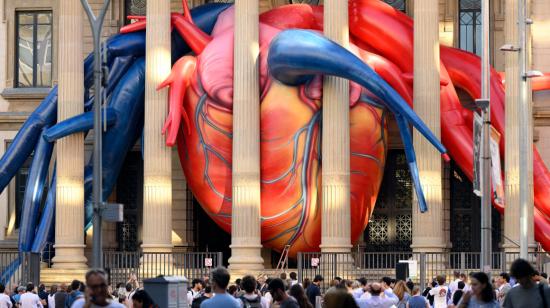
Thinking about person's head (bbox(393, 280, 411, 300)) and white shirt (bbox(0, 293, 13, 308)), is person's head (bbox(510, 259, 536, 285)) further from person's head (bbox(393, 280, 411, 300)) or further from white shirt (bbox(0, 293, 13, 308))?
white shirt (bbox(0, 293, 13, 308))

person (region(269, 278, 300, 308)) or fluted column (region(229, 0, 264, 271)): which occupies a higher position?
fluted column (region(229, 0, 264, 271))

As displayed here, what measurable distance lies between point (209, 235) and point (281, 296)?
35808 millimetres

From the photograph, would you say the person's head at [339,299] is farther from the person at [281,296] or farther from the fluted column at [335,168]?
the fluted column at [335,168]

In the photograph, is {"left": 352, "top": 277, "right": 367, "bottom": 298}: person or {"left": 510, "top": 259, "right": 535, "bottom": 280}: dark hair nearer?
{"left": 510, "top": 259, "right": 535, "bottom": 280}: dark hair

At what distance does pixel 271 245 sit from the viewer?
167ft

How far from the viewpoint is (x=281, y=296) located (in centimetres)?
2069

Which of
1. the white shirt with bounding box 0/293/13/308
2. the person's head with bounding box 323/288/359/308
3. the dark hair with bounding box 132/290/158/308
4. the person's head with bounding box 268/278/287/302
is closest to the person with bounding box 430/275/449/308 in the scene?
the white shirt with bounding box 0/293/13/308

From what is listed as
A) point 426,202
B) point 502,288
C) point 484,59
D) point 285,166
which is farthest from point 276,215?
point 502,288

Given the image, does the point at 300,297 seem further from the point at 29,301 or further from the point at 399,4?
the point at 399,4

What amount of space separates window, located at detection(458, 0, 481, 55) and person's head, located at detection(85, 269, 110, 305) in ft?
132

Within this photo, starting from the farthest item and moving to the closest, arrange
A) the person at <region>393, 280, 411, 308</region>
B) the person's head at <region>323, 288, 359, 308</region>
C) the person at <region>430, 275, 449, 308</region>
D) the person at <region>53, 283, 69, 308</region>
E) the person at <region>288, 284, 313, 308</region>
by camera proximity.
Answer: the person at <region>53, 283, 69, 308</region>, the person at <region>430, 275, 449, 308</region>, the person at <region>393, 280, 411, 308</region>, the person at <region>288, 284, 313, 308</region>, the person's head at <region>323, 288, 359, 308</region>

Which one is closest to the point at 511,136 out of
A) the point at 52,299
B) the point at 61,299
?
the point at 52,299

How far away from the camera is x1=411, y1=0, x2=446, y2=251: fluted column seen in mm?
48938

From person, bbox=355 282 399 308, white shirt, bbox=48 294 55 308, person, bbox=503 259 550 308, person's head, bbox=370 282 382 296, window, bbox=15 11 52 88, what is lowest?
white shirt, bbox=48 294 55 308
